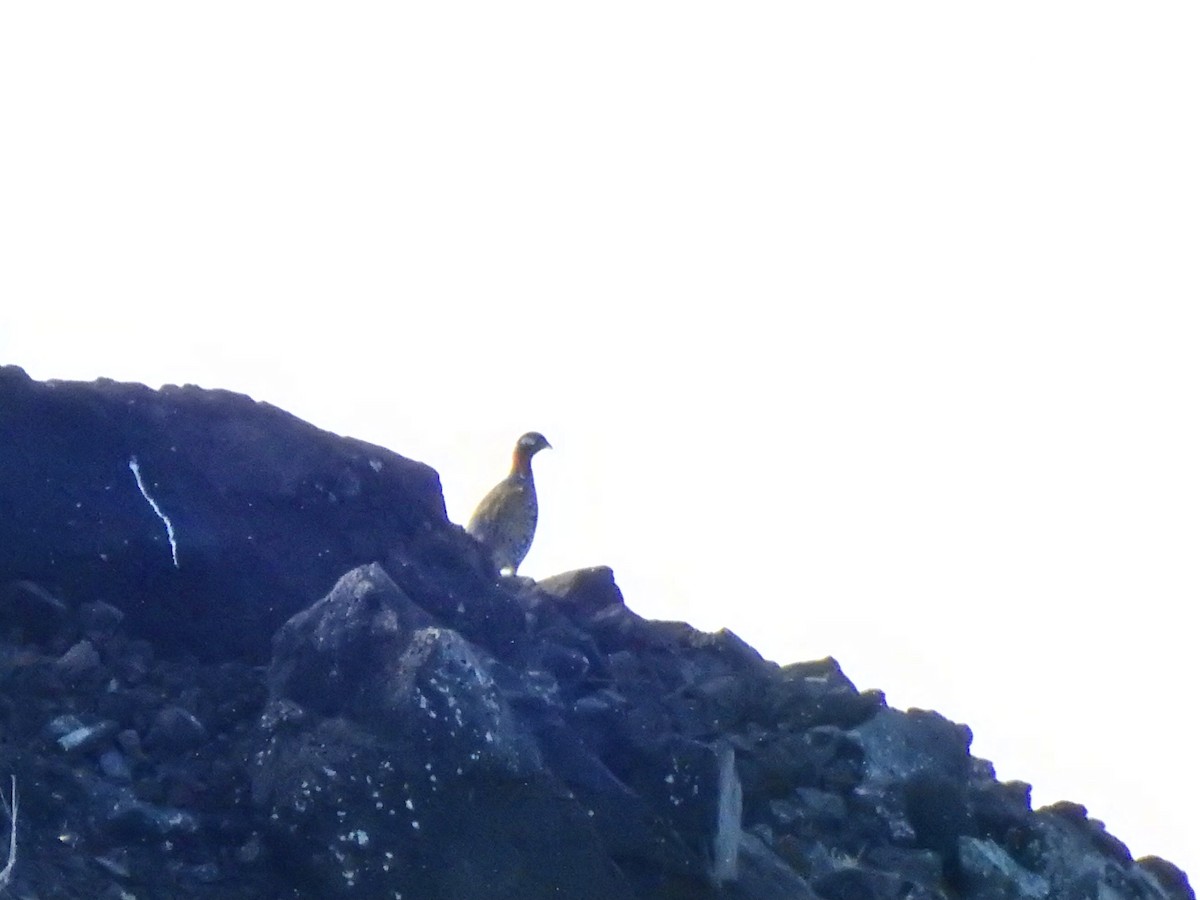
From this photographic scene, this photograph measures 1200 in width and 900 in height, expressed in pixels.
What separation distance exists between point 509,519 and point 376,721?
8520 millimetres

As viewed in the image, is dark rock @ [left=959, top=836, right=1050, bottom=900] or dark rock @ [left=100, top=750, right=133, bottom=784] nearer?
dark rock @ [left=100, top=750, right=133, bottom=784]

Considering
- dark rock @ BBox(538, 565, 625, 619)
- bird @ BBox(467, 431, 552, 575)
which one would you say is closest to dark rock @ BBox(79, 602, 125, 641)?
dark rock @ BBox(538, 565, 625, 619)

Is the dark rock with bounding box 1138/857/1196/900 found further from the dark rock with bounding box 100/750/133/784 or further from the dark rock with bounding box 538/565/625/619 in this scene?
the dark rock with bounding box 100/750/133/784

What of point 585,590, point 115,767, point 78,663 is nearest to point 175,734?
point 115,767

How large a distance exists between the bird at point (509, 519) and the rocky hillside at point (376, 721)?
3.61m

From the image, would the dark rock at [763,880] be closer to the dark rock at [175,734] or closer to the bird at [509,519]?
the dark rock at [175,734]

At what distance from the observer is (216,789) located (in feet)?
41.9

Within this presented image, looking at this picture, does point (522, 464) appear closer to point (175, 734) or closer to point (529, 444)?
point (529, 444)

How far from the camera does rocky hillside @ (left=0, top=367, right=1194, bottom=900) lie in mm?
12195

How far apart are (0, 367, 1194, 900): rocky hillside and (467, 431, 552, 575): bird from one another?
142 inches

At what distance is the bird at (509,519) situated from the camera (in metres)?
20.8

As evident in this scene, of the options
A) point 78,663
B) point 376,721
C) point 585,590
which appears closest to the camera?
point 376,721

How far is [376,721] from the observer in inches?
492

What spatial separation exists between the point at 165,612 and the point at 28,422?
6.31 ft
